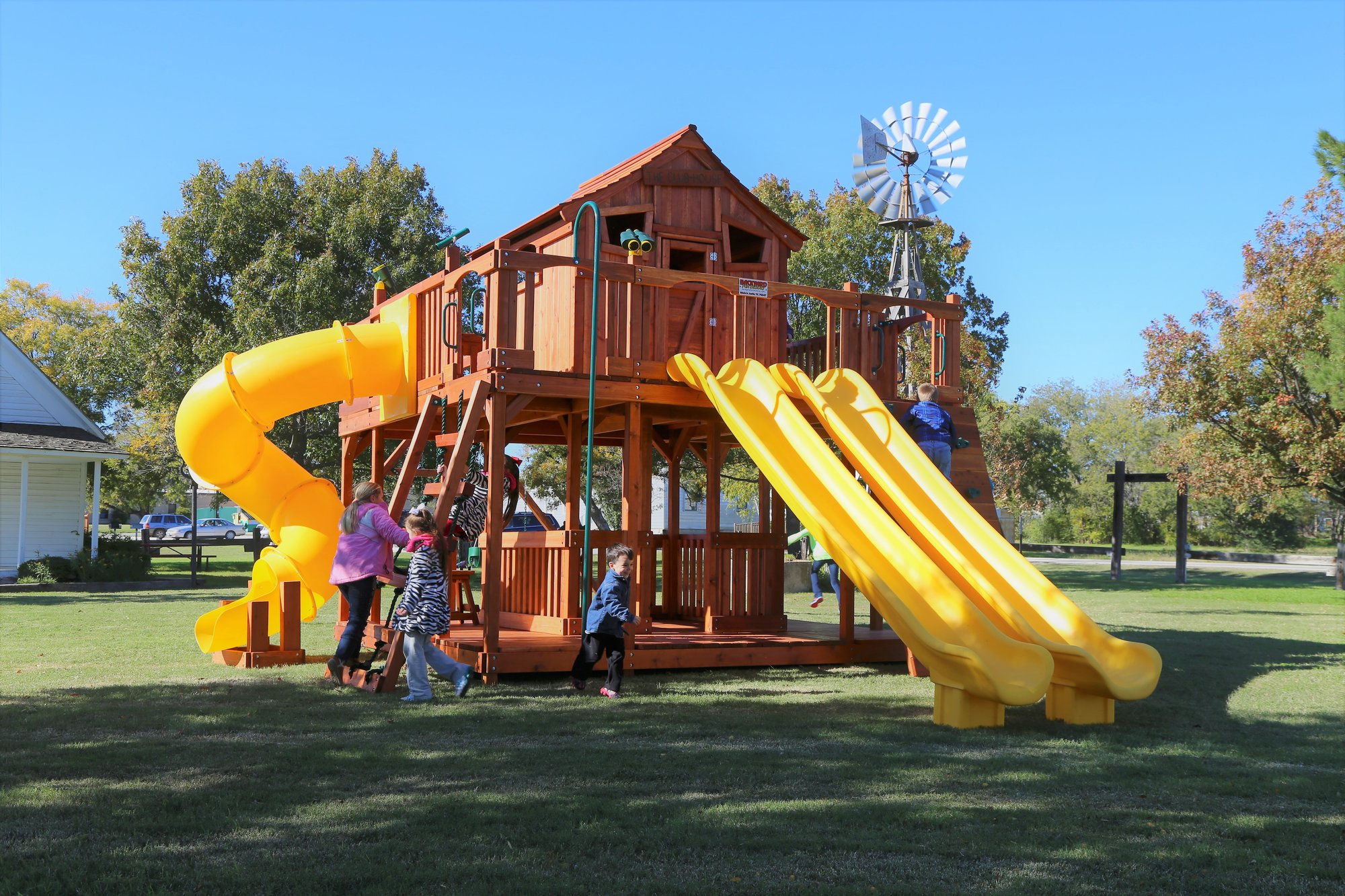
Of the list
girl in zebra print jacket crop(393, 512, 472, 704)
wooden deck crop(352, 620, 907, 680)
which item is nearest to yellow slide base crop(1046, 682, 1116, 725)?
wooden deck crop(352, 620, 907, 680)

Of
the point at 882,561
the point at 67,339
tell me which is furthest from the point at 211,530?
the point at 882,561

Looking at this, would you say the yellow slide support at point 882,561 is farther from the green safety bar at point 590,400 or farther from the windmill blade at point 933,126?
the windmill blade at point 933,126

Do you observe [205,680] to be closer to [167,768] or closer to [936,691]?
[167,768]

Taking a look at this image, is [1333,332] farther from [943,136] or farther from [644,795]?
[644,795]

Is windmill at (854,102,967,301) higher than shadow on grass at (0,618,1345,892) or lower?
higher

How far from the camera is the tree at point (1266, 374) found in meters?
28.7

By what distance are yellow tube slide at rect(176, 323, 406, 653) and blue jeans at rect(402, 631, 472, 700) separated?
9.71 ft

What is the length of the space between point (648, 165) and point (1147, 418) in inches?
3293

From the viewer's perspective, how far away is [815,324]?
3044 cm

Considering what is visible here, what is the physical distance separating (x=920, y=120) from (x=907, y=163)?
0.90 meters

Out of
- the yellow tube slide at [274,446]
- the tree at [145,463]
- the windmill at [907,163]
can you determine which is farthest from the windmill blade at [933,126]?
the tree at [145,463]

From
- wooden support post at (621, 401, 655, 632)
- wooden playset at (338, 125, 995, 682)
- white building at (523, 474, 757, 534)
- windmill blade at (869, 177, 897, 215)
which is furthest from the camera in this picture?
white building at (523, 474, 757, 534)

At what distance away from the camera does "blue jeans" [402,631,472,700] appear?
9.14 meters

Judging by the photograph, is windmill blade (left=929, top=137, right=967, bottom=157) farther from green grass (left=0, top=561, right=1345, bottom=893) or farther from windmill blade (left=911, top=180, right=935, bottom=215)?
green grass (left=0, top=561, right=1345, bottom=893)
